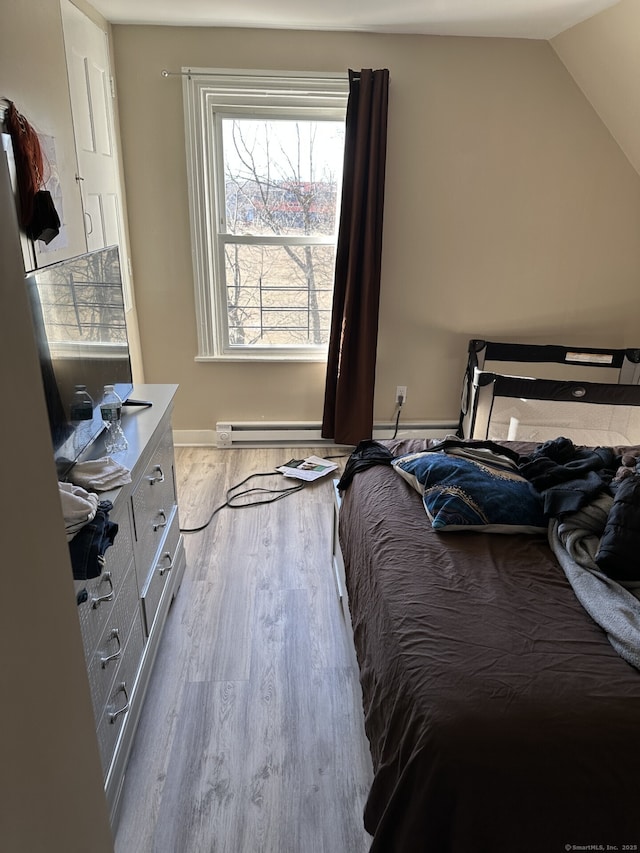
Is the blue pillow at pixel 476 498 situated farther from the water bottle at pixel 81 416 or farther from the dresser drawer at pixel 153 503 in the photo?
the water bottle at pixel 81 416

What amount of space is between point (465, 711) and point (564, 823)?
0.24m

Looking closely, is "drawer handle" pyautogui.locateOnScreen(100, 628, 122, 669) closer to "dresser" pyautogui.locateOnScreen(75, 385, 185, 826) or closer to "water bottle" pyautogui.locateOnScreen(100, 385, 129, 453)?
"dresser" pyautogui.locateOnScreen(75, 385, 185, 826)

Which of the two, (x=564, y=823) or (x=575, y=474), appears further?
(x=575, y=474)

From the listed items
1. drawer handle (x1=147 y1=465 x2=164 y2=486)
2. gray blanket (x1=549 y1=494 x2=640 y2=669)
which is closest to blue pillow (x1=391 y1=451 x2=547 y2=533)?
gray blanket (x1=549 y1=494 x2=640 y2=669)

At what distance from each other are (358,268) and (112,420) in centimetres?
183

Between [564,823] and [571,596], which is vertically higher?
[571,596]

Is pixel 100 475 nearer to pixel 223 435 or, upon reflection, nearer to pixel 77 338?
pixel 77 338

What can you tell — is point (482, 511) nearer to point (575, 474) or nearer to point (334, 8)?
point (575, 474)

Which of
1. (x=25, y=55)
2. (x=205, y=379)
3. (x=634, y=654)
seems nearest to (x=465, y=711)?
(x=634, y=654)

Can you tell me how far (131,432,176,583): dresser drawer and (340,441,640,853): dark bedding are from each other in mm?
729

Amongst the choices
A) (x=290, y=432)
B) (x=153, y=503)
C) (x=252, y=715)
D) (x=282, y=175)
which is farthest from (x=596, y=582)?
(x=282, y=175)

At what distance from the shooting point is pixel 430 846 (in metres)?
1.03

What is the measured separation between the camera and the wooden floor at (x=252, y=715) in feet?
4.68

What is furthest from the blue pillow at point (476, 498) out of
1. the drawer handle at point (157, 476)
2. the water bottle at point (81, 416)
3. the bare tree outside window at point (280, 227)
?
the bare tree outside window at point (280, 227)
